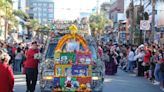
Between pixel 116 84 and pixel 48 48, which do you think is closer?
pixel 48 48

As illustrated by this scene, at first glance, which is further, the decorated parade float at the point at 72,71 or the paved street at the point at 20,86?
the paved street at the point at 20,86

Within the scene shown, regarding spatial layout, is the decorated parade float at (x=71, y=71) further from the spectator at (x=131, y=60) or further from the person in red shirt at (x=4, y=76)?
the spectator at (x=131, y=60)

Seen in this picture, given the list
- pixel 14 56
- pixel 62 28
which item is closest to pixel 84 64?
pixel 62 28

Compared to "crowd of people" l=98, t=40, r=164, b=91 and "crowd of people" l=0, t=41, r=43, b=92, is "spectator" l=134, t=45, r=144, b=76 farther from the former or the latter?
"crowd of people" l=0, t=41, r=43, b=92

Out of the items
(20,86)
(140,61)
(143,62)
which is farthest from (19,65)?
(20,86)

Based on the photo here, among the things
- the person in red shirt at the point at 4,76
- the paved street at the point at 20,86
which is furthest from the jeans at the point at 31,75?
the person in red shirt at the point at 4,76

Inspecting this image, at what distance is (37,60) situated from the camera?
55.3 ft

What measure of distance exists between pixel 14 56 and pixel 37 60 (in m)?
11.4

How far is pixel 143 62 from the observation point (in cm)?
2638

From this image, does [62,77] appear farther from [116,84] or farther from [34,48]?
[116,84]

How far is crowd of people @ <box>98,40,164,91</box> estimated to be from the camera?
2102cm

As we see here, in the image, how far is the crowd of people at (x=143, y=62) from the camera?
68.9 feet

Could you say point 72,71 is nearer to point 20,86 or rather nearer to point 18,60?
point 20,86

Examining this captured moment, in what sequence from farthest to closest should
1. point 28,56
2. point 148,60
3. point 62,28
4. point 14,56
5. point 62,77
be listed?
1. point 14,56
2. point 148,60
3. point 62,28
4. point 28,56
5. point 62,77
